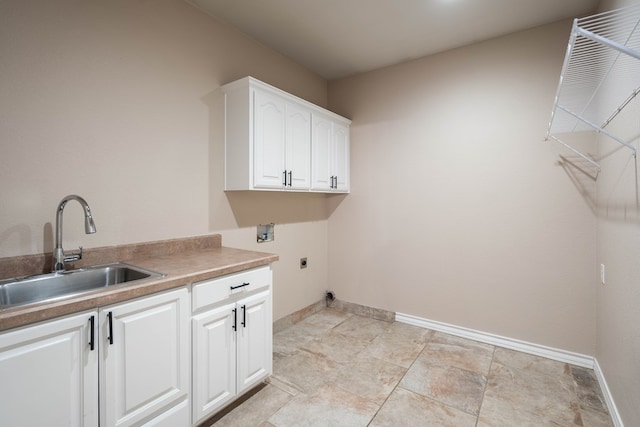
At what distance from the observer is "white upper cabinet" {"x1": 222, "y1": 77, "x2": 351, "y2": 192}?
228 cm

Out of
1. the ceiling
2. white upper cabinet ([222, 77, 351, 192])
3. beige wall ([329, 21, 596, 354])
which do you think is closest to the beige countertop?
white upper cabinet ([222, 77, 351, 192])

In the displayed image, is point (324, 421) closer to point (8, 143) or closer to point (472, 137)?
point (8, 143)

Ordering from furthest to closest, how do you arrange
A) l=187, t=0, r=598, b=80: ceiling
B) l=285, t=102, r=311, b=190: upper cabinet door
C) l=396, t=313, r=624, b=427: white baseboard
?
l=285, t=102, r=311, b=190: upper cabinet door → l=187, t=0, r=598, b=80: ceiling → l=396, t=313, r=624, b=427: white baseboard

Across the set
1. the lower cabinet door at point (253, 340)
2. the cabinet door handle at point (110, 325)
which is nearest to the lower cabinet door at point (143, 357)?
the cabinet door handle at point (110, 325)

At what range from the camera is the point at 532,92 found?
2.49 m

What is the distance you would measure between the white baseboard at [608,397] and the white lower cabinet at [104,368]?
234 cm

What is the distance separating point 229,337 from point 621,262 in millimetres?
2251

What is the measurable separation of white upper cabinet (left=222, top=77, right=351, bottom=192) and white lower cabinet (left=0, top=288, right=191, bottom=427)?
111 cm

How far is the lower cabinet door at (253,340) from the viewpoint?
71.9 inches

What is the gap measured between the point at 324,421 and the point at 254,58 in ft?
9.27

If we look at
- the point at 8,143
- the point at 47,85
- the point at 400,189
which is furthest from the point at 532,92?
the point at 8,143

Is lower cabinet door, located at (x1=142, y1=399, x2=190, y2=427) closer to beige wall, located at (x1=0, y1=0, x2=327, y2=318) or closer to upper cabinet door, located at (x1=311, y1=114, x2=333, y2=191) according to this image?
beige wall, located at (x1=0, y1=0, x2=327, y2=318)

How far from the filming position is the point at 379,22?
242 cm

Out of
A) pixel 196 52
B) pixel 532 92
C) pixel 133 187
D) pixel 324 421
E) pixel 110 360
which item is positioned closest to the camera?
pixel 110 360
